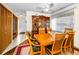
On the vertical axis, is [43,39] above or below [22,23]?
below

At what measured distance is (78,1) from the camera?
2.23 metres

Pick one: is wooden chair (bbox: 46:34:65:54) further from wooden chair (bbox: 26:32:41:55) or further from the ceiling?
the ceiling

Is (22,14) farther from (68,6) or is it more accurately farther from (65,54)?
(65,54)

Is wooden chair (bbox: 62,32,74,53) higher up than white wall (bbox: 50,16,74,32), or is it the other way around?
white wall (bbox: 50,16,74,32)

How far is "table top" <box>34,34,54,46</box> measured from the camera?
230 cm

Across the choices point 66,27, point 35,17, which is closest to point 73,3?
point 66,27

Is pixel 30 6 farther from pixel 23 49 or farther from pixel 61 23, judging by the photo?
pixel 23 49

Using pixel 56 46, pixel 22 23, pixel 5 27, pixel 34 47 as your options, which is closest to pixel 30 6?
pixel 22 23

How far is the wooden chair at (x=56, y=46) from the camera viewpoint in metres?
2.29

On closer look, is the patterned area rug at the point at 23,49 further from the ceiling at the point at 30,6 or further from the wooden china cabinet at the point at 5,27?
the ceiling at the point at 30,6

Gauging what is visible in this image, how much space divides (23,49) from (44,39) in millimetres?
454

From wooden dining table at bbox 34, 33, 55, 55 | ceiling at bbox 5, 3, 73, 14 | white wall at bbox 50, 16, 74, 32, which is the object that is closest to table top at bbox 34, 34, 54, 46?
wooden dining table at bbox 34, 33, 55, 55

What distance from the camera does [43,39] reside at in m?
2.34
